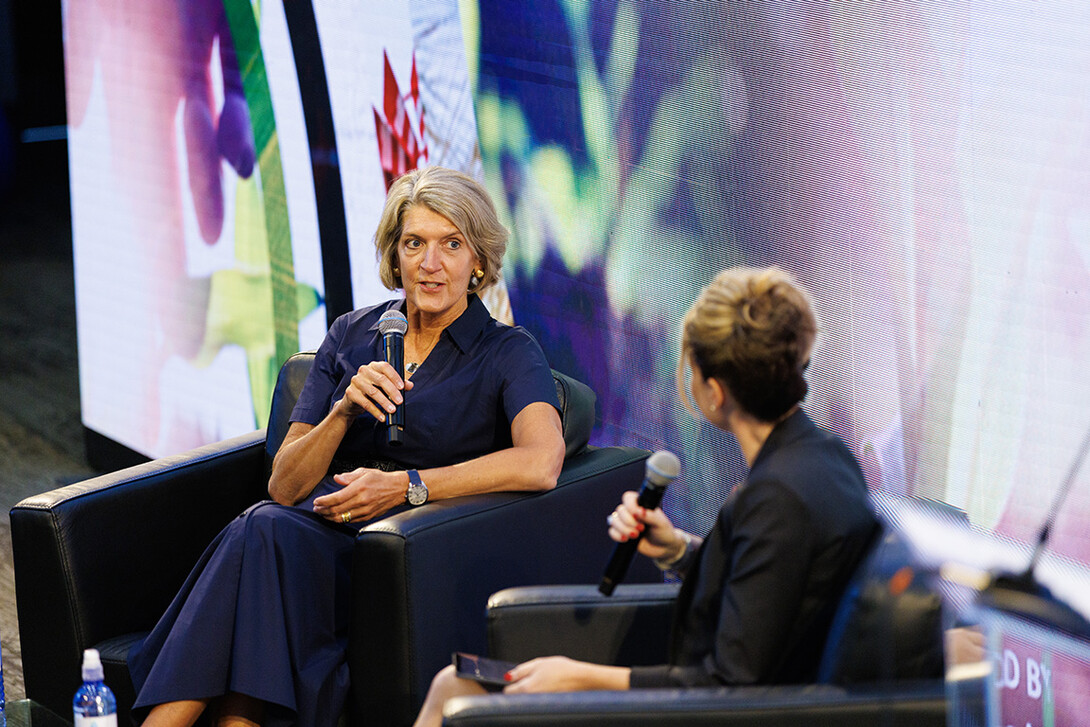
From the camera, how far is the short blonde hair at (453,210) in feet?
8.55

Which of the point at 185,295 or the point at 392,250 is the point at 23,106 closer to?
the point at 185,295

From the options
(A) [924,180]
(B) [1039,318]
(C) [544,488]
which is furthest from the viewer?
(C) [544,488]

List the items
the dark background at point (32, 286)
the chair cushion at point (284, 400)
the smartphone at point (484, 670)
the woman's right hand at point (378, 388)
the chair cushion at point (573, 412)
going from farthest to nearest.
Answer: the dark background at point (32, 286)
the chair cushion at point (284, 400)
the chair cushion at point (573, 412)
the woman's right hand at point (378, 388)
the smartphone at point (484, 670)

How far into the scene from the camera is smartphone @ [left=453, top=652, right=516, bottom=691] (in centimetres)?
175

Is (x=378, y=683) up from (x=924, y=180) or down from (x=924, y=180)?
down

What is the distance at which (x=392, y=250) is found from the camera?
107 inches

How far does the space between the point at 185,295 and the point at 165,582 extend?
2.09 meters

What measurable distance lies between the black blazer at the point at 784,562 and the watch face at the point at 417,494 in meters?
0.87

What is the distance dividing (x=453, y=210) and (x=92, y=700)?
1.21 metres

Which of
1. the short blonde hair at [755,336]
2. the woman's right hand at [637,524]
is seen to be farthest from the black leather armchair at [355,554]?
the short blonde hair at [755,336]

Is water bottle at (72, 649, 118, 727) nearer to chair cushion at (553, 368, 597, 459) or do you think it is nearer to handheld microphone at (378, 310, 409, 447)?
handheld microphone at (378, 310, 409, 447)

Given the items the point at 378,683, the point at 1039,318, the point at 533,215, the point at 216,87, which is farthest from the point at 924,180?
the point at 216,87

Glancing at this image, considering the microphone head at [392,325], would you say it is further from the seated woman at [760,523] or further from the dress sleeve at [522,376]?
the seated woman at [760,523]

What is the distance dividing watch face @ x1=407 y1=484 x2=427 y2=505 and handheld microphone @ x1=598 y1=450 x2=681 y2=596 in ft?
2.20
